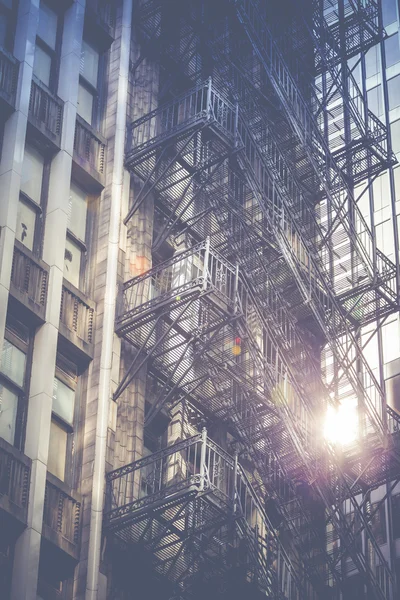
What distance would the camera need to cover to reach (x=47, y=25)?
3256cm

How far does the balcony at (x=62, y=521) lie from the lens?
2692cm

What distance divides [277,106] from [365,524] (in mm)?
11740

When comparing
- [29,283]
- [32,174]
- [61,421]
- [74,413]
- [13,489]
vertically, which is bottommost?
[13,489]

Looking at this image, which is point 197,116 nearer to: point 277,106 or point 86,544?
point 277,106

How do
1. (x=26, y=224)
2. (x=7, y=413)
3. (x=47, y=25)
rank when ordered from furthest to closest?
(x=47, y=25), (x=26, y=224), (x=7, y=413)

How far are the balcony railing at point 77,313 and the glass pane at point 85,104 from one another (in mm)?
4966

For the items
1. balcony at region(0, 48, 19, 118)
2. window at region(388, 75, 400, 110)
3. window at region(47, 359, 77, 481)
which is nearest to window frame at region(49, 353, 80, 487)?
window at region(47, 359, 77, 481)

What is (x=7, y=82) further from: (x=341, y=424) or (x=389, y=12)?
(x=389, y=12)

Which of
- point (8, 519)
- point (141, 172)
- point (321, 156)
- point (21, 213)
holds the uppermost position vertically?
point (321, 156)

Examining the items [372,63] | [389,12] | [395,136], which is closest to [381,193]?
[395,136]

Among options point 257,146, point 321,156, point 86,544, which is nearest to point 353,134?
point 321,156

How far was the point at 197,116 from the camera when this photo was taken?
105 feet

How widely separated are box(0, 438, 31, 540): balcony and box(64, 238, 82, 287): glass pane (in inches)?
204

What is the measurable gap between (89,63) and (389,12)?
18.0 m
